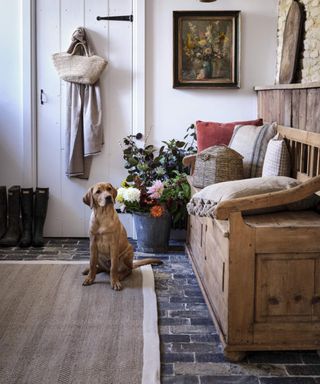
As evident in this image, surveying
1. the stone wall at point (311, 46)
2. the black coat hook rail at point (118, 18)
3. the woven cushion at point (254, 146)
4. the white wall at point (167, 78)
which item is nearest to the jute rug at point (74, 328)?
the woven cushion at point (254, 146)

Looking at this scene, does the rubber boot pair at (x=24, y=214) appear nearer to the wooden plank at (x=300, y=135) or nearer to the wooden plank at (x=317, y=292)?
the wooden plank at (x=300, y=135)

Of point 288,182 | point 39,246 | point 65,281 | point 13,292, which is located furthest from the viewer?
point 39,246

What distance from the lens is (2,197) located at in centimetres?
484

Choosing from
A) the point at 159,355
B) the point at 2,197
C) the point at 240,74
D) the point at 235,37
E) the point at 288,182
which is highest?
the point at 235,37

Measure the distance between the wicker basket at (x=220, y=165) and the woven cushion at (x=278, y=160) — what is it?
7.8 inches

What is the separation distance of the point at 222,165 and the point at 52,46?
2.04 metres

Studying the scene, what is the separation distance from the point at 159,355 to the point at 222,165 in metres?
1.49

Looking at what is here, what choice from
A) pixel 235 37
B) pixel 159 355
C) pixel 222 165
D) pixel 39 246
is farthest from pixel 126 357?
pixel 235 37

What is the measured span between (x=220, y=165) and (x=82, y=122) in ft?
5.28

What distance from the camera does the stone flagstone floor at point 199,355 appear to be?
2.48 meters

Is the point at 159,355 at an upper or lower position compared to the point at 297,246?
lower

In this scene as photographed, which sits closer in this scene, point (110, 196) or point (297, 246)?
point (297, 246)

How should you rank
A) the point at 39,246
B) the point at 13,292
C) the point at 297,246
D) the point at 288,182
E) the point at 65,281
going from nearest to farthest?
the point at 297,246
the point at 288,182
the point at 13,292
the point at 65,281
the point at 39,246

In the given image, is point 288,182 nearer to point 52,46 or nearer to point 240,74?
point 240,74
